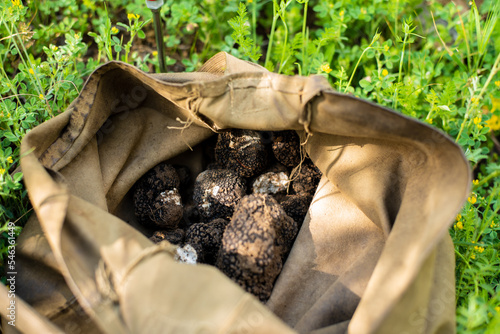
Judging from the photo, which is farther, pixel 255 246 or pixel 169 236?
pixel 169 236

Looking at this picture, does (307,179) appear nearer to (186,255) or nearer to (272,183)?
(272,183)

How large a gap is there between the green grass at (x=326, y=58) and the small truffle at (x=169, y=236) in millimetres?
606

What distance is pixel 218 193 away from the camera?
1969 millimetres

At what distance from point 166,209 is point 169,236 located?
0.13 m

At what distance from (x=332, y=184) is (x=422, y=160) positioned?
0.46 m

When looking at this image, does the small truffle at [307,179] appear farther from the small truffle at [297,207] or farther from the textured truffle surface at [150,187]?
the textured truffle surface at [150,187]

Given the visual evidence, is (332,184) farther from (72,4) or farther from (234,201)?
(72,4)

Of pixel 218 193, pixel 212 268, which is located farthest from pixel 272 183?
pixel 212 268

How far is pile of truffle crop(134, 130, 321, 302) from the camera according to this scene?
1738 millimetres

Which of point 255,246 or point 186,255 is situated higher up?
point 255,246

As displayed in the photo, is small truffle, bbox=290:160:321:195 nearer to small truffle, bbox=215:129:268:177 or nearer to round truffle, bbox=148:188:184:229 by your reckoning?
small truffle, bbox=215:129:268:177

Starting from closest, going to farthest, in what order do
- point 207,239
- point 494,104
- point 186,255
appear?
point 186,255 < point 207,239 < point 494,104

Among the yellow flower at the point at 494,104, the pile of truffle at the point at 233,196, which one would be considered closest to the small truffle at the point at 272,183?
the pile of truffle at the point at 233,196

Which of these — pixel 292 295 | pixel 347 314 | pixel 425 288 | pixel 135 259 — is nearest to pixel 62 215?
pixel 135 259
